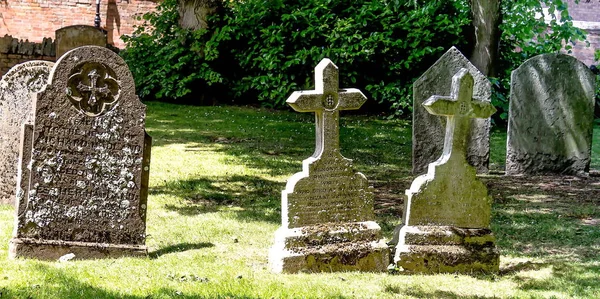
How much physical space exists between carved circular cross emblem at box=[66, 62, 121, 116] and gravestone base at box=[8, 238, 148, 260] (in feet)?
3.24

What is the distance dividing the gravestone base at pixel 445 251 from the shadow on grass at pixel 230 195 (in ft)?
5.96

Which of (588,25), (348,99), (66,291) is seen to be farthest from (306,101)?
(588,25)

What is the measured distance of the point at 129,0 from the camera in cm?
2450

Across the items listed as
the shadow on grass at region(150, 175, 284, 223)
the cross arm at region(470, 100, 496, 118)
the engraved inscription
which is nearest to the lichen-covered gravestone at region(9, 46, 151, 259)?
the engraved inscription

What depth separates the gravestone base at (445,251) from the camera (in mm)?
6332

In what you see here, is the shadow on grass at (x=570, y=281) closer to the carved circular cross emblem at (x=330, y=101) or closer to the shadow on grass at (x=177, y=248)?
the carved circular cross emblem at (x=330, y=101)

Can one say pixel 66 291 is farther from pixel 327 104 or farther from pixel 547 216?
pixel 547 216

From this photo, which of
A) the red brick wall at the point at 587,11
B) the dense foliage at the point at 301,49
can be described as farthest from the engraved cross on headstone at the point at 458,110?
the red brick wall at the point at 587,11

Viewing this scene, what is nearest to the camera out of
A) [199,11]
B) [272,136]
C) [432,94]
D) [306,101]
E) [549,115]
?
[306,101]

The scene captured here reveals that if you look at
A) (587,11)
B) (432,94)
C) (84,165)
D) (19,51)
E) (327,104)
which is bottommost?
(84,165)

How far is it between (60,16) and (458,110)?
1990 cm

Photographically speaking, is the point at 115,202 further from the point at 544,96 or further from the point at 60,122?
the point at 544,96

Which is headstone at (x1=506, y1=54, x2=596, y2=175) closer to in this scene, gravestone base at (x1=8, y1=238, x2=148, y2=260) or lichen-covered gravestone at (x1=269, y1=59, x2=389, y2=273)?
lichen-covered gravestone at (x1=269, y1=59, x2=389, y2=273)

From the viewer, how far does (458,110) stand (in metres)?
6.56
